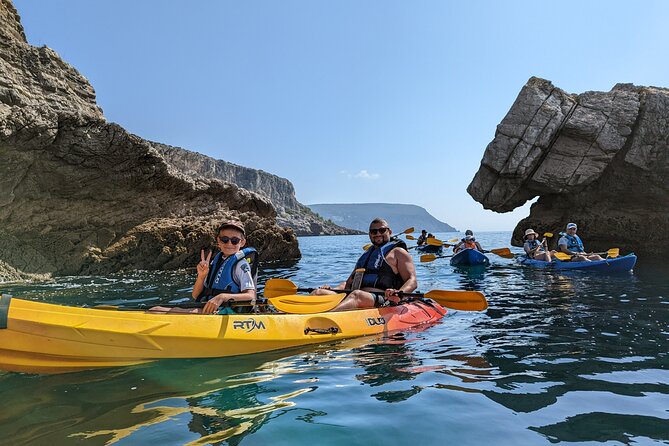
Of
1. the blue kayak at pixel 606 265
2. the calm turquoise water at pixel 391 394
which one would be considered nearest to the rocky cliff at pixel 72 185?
the calm turquoise water at pixel 391 394

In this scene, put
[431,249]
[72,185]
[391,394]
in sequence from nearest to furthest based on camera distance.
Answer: [391,394] → [72,185] → [431,249]

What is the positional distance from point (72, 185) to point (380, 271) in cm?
1188

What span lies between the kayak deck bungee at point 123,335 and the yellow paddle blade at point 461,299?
2.38 metres

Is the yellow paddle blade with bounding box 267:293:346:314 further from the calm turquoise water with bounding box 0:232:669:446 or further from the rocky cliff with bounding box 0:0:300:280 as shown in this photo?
the rocky cliff with bounding box 0:0:300:280

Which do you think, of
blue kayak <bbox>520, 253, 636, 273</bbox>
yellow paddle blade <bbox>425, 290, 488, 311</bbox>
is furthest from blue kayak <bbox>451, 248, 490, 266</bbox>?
yellow paddle blade <bbox>425, 290, 488, 311</bbox>

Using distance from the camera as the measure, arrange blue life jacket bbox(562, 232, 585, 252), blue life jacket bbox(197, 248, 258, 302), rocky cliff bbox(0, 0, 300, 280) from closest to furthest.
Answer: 1. blue life jacket bbox(197, 248, 258, 302)
2. rocky cliff bbox(0, 0, 300, 280)
3. blue life jacket bbox(562, 232, 585, 252)

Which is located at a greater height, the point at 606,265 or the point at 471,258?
the point at 471,258

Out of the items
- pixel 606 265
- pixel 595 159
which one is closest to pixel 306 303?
pixel 606 265

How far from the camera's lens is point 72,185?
45.9ft

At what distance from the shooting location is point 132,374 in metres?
4.39

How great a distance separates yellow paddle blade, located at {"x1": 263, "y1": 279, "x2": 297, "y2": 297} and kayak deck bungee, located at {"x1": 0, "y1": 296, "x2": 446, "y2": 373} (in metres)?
2.21

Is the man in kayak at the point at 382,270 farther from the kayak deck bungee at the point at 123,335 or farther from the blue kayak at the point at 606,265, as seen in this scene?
the blue kayak at the point at 606,265

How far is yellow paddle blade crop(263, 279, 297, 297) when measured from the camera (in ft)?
26.1

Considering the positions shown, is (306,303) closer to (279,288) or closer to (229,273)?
(229,273)
